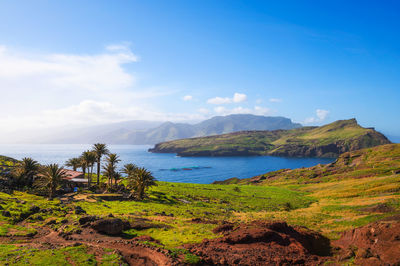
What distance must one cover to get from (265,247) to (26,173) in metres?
63.2

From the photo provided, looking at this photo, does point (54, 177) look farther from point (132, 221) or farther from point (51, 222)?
point (132, 221)

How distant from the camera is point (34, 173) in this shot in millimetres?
59438

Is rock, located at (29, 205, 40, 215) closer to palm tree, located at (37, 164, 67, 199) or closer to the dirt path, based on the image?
the dirt path

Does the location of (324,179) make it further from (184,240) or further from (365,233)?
(184,240)

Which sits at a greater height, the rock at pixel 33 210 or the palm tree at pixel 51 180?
the palm tree at pixel 51 180

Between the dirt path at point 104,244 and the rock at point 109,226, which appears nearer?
the dirt path at point 104,244

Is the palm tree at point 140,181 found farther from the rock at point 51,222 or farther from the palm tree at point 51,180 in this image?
the rock at point 51,222

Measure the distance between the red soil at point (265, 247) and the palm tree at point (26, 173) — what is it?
55098 mm

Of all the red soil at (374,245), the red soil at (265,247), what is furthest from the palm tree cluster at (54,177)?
the red soil at (374,245)

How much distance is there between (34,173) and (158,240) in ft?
177

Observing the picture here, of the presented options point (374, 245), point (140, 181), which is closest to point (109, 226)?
point (374, 245)

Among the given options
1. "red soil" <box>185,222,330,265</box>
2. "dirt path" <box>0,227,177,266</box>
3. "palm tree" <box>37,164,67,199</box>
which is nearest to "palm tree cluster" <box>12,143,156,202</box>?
"palm tree" <box>37,164,67,199</box>

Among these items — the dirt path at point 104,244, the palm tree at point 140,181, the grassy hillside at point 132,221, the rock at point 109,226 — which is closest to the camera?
the grassy hillside at point 132,221

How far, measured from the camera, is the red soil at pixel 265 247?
1905 centimetres
